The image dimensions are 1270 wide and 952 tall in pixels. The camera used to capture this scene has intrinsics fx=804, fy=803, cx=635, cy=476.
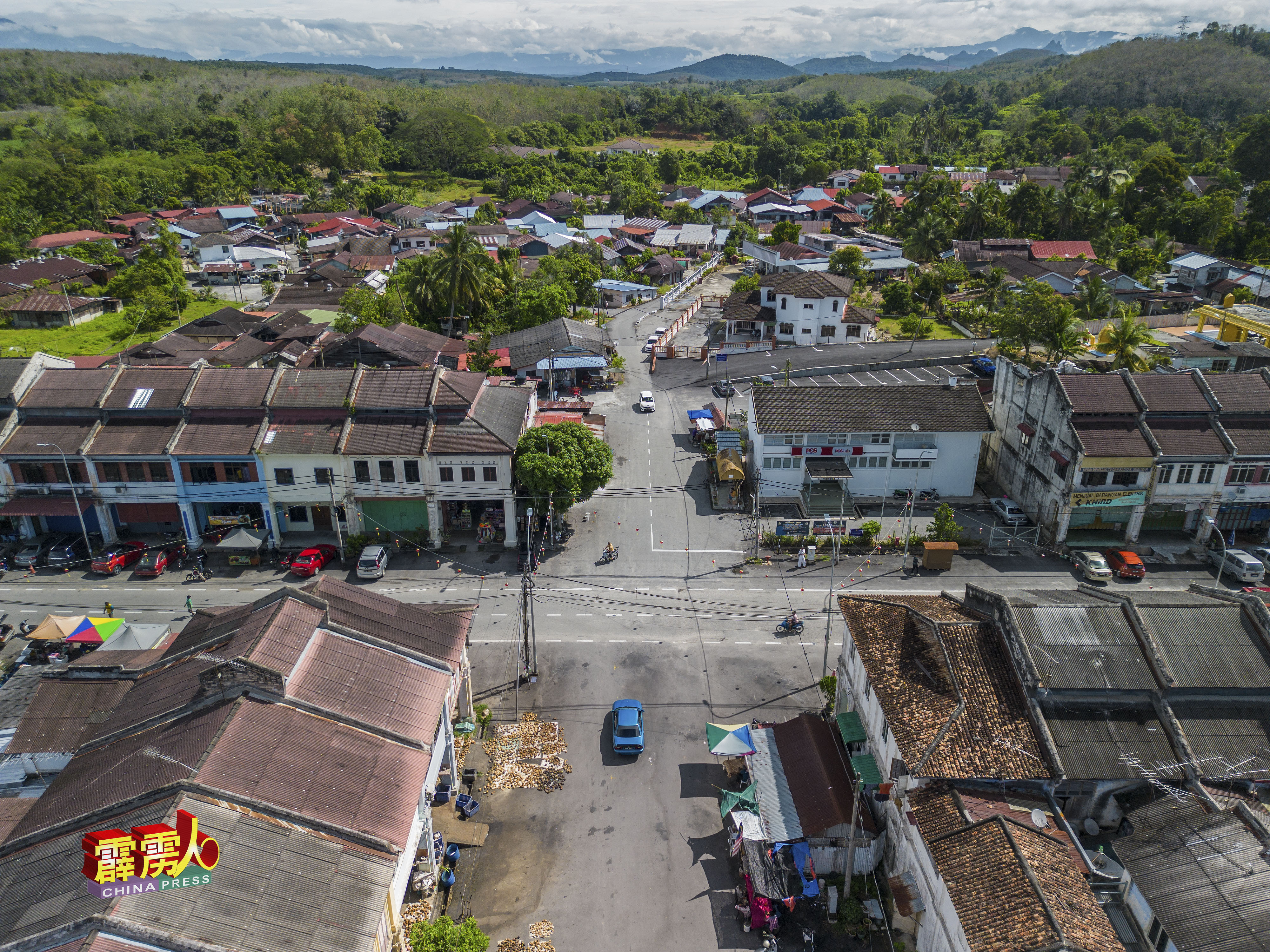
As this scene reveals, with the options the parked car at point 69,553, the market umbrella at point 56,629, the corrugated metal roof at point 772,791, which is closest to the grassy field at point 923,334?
the corrugated metal roof at point 772,791

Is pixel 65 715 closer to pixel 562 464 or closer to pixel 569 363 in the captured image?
pixel 562 464

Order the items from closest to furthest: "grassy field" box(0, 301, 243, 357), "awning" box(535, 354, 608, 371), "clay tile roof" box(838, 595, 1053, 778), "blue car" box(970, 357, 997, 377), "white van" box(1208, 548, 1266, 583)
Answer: "clay tile roof" box(838, 595, 1053, 778) < "white van" box(1208, 548, 1266, 583) < "awning" box(535, 354, 608, 371) < "blue car" box(970, 357, 997, 377) < "grassy field" box(0, 301, 243, 357)

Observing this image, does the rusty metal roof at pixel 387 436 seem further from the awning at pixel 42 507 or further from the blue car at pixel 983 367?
the blue car at pixel 983 367

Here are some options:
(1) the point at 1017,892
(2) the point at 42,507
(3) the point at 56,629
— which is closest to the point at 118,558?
(2) the point at 42,507

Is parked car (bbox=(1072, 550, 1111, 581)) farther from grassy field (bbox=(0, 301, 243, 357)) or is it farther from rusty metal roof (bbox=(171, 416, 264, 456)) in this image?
grassy field (bbox=(0, 301, 243, 357))

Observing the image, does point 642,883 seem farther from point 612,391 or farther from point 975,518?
point 612,391

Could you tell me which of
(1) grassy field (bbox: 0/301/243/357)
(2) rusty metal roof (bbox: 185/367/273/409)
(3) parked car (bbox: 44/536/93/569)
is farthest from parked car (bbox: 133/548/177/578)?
(1) grassy field (bbox: 0/301/243/357)
